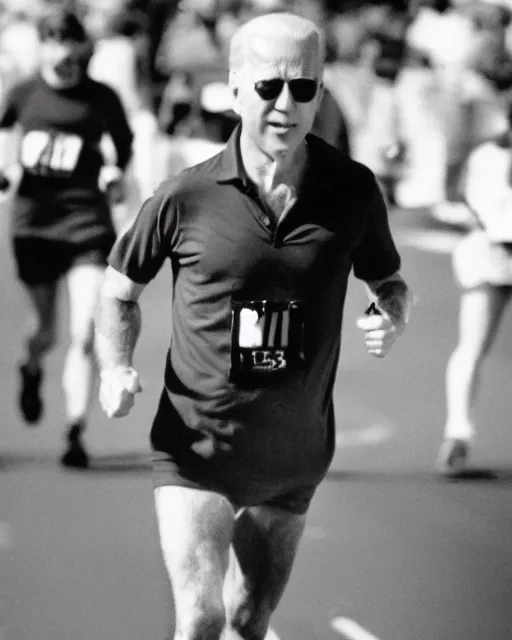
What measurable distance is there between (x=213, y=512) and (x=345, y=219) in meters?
0.76

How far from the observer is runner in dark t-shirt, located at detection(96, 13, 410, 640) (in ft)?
11.8

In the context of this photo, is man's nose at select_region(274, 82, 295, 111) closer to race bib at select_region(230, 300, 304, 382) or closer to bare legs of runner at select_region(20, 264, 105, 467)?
race bib at select_region(230, 300, 304, 382)

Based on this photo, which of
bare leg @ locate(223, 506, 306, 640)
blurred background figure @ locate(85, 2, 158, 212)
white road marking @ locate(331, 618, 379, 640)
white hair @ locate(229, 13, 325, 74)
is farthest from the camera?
blurred background figure @ locate(85, 2, 158, 212)

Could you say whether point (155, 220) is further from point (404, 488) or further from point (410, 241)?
point (410, 241)

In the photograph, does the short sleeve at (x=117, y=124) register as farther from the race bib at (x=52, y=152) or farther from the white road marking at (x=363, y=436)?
the white road marking at (x=363, y=436)

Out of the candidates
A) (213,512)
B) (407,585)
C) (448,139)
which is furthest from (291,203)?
(448,139)

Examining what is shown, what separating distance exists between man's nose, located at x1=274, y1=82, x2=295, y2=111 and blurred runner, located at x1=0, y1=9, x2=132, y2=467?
148 inches

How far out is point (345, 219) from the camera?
3.72 meters

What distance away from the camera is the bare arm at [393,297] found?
391 centimetres

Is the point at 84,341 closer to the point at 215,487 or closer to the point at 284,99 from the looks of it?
the point at 215,487

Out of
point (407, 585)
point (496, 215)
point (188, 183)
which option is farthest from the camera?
point (496, 215)

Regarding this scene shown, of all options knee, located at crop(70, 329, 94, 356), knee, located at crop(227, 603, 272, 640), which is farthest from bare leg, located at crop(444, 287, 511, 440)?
knee, located at crop(227, 603, 272, 640)

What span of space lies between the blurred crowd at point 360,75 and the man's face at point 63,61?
19.5 ft

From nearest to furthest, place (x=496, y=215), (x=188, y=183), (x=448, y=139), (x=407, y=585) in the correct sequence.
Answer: (x=188, y=183)
(x=407, y=585)
(x=496, y=215)
(x=448, y=139)
